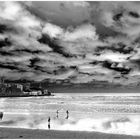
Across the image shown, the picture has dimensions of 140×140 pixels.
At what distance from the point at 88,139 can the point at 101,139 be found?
1.46m

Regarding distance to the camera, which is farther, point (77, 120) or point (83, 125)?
point (77, 120)

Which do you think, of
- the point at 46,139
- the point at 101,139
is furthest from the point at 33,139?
the point at 101,139

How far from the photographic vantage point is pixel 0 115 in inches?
2042

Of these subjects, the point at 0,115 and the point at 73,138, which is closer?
the point at 73,138

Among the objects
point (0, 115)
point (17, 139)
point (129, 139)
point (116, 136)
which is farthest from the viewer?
point (0, 115)

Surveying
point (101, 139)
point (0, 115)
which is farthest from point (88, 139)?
point (0, 115)

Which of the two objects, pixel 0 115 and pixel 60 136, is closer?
pixel 60 136

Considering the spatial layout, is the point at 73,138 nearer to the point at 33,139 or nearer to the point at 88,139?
the point at 88,139

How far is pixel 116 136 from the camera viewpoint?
104 ft

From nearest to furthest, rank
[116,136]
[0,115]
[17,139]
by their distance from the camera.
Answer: [17,139], [116,136], [0,115]

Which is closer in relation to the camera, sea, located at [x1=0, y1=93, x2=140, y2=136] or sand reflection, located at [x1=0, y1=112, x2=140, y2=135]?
sand reflection, located at [x1=0, y1=112, x2=140, y2=135]

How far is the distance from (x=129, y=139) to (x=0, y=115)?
99.8 feet

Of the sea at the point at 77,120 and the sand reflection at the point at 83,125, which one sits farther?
the sea at the point at 77,120

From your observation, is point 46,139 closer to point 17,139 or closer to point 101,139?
point 17,139
